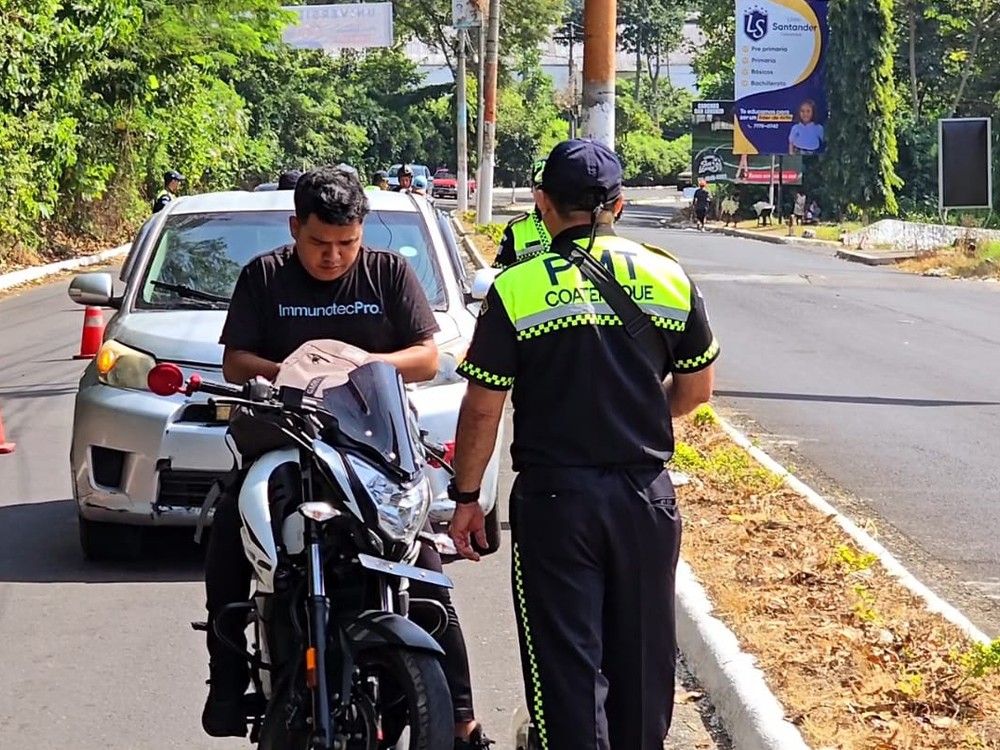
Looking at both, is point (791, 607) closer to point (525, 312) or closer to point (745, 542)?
point (745, 542)

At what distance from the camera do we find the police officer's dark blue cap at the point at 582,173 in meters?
3.73

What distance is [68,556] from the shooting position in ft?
24.0

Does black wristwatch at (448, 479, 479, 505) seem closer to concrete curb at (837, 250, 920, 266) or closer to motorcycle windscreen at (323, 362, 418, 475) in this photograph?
motorcycle windscreen at (323, 362, 418, 475)

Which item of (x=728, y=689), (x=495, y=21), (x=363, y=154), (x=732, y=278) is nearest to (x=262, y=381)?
(x=728, y=689)

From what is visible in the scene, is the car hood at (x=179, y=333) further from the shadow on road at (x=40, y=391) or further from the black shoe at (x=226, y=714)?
the shadow on road at (x=40, y=391)

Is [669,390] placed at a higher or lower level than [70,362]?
higher

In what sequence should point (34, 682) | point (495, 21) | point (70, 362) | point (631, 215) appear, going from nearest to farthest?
point (34, 682) → point (70, 362) → point (495, 21) → point (631, 215)

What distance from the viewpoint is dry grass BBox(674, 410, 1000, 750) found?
15.6 feet

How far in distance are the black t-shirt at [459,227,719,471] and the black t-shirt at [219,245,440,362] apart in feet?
3.11

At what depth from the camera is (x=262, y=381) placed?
13.1 feet

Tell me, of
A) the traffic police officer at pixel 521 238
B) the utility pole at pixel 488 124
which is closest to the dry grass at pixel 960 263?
the utility pole at pixel 488 124

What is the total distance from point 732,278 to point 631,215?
40.2 meters

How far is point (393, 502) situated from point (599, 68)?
721cm

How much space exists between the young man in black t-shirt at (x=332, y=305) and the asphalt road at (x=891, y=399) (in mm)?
3028
